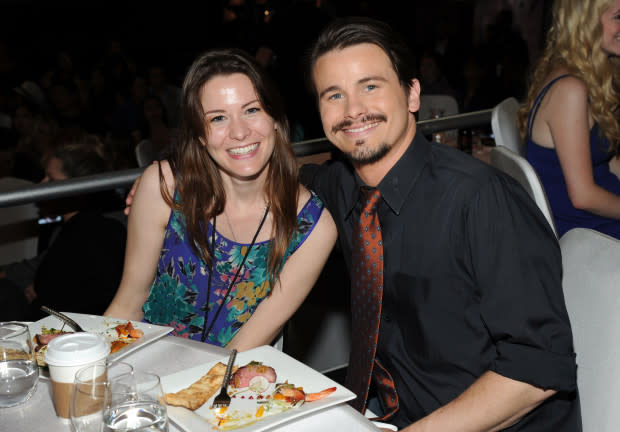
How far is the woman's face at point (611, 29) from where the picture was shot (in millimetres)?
2438

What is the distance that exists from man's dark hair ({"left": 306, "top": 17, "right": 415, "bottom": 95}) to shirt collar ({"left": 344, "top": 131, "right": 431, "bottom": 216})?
0.19 meters

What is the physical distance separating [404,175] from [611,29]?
1.50 m

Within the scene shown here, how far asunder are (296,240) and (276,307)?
19 cm

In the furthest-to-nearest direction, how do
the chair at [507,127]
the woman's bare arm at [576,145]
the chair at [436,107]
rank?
the chair at [436,107] < the chair at [507,127] < the woman's bare arm at [576,145]

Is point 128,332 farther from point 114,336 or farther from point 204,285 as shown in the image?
point 204,285

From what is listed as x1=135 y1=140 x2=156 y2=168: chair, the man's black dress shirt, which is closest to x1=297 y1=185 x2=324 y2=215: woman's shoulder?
the man's black dress shirt

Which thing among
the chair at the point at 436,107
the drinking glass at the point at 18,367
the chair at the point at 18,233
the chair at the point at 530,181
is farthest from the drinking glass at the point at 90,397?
the chair at the point at 436,107

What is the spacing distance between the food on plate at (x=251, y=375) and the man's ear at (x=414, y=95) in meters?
0.76

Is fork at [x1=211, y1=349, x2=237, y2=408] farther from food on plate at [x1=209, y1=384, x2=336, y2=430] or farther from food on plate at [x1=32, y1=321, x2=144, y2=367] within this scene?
food on plate at [x1=32, y1=321, x2=144, y2=367]

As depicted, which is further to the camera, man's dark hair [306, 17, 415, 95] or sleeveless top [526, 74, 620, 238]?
sleeveless top [526, 74, 620, 238]

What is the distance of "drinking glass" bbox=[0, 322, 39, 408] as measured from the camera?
3.86 feet

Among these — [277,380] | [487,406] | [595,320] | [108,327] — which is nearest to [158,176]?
[108,327]

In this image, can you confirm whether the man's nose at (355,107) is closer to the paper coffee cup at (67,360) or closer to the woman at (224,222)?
the woman at (224,222)

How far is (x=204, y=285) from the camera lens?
1.89 meters
